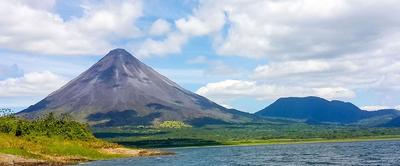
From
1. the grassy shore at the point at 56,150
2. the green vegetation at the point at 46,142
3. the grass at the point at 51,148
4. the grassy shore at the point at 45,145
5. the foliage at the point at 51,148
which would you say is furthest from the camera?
the green vegetation at the point at 46,142

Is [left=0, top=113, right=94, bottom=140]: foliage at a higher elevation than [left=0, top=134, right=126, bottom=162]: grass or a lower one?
higher

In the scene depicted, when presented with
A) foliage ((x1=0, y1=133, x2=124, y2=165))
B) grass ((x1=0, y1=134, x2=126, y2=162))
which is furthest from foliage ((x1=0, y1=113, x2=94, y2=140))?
grass ((x1=0, y1=134, x2=126, y2=162))

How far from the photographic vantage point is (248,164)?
13250 centimetres

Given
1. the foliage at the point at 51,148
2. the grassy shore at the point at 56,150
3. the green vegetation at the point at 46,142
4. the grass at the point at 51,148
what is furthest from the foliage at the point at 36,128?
the grass at the point at 51,148

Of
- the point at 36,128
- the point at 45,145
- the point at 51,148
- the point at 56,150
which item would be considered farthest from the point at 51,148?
the point at 36,128

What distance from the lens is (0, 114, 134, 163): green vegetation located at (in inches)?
5797

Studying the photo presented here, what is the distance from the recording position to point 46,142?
167 m

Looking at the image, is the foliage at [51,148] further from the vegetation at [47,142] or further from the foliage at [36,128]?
the foliage at [36,128]

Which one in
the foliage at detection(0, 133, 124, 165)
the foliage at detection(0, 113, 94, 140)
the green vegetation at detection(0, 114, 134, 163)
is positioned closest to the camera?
the foliage at detection(0, 133, 124, 165)

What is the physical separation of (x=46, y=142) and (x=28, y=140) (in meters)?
5.42

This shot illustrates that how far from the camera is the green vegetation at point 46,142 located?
483 ft

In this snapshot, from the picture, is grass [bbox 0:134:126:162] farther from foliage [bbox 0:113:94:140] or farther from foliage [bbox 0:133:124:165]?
foliage [bbox 0:113:94:140]

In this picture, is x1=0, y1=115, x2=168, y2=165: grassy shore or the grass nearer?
x1=0, y1=115, x2=168, y2=165: grassy shore

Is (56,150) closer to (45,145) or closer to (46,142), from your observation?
(45,145)
